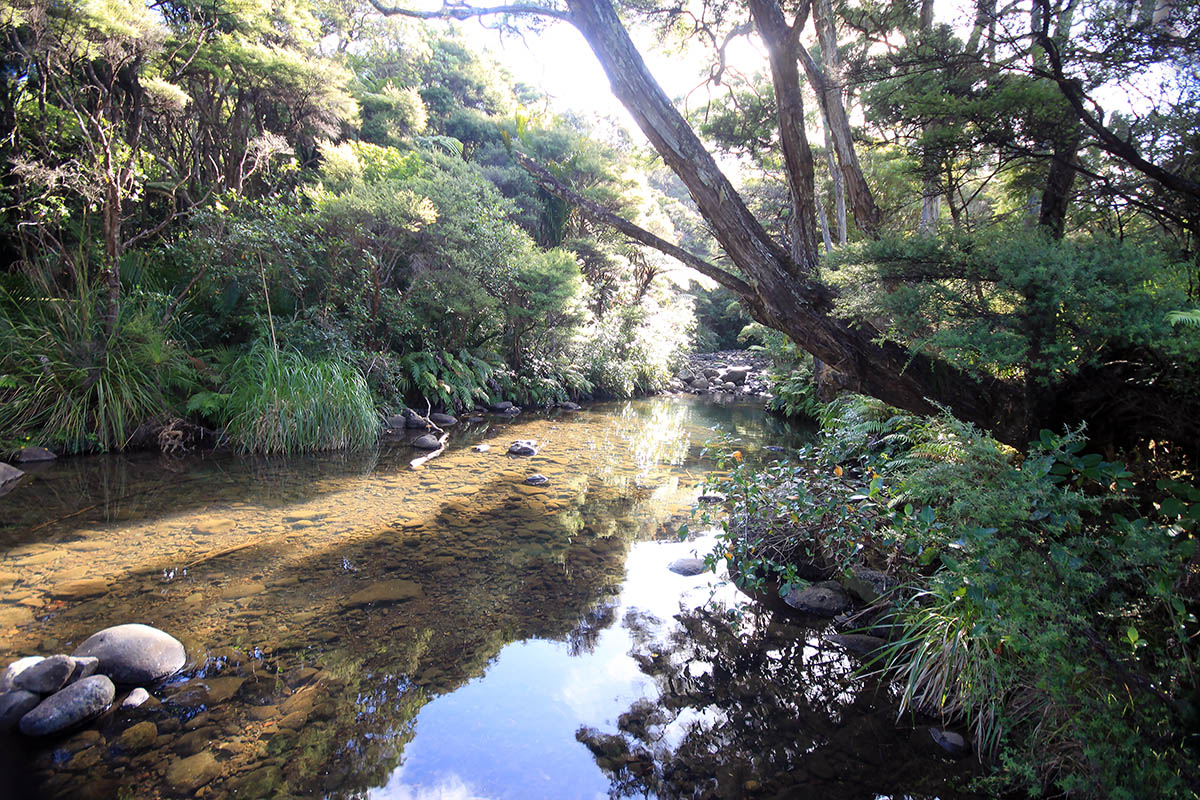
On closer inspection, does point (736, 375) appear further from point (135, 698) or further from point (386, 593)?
point (135, 698)

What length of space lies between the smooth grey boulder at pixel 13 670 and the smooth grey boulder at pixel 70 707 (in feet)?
0.65

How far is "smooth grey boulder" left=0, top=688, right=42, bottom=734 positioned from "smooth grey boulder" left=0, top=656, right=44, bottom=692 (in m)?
0.08

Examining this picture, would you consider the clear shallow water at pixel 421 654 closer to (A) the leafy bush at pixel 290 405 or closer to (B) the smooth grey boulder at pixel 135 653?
(B) the smooth grey boulder at pixel 135 653

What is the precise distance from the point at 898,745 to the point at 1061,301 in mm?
1998

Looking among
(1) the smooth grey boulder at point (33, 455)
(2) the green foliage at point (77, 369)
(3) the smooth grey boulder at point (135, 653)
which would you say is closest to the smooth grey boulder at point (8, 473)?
(1) the smooth grey boulder at point (33, 455)

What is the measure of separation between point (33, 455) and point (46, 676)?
550 centimetres

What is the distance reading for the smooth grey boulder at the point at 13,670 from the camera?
2.37 meters

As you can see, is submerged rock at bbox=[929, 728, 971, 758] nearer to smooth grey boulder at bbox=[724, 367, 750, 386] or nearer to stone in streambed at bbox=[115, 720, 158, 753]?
stone in streambed at bbox=[115, 720, 158, 753]

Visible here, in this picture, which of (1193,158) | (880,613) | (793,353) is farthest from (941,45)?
(793,353)

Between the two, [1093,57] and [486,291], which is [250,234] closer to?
[486,291]

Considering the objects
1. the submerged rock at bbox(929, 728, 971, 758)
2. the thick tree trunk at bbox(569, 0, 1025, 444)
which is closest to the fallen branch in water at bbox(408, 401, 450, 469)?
the thick tree trunk at bbox(569, 0, 1025, 444)

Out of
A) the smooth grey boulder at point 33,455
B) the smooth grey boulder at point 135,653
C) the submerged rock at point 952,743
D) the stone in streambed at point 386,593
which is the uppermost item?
the smooth grey boulder at point 135,653

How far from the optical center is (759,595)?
3830 millimetres

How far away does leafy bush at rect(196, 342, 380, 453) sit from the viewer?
7.08 m
